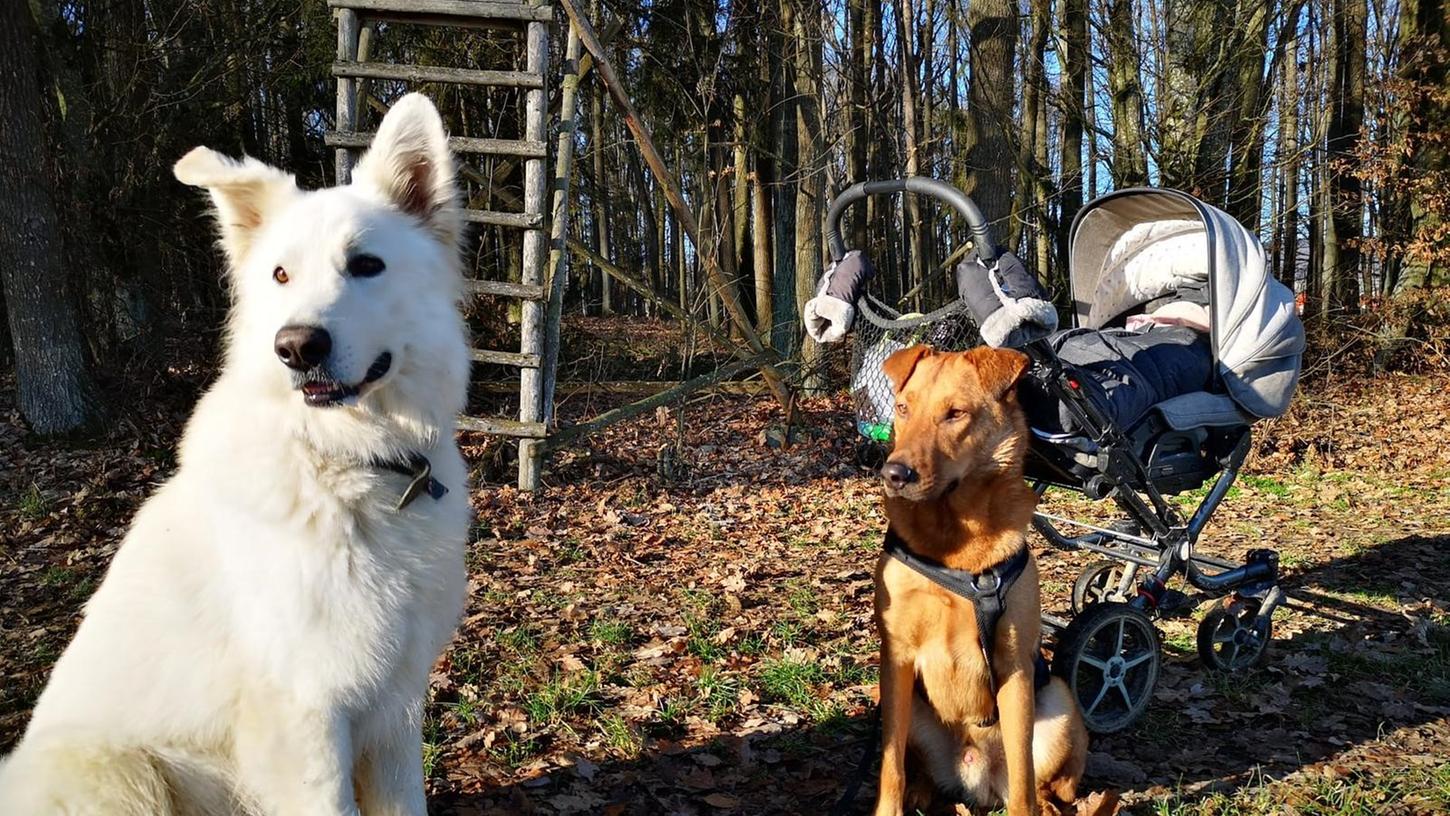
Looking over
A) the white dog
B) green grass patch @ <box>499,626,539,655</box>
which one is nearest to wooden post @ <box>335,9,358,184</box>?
green grass patch @ <box>499,626,539,655</box>

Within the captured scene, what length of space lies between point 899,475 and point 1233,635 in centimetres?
249

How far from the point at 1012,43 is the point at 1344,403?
6.30 meters

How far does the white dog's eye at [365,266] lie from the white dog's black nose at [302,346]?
0.76 ft

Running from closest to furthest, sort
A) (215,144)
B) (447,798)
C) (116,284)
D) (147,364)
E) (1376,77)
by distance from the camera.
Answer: (447,798)
(147,364)
(116,284)
(215,144)
(1376,77)

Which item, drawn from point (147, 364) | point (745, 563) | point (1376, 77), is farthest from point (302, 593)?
point (1376, 77)

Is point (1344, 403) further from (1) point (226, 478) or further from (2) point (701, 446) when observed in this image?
(1) point (226, 478)

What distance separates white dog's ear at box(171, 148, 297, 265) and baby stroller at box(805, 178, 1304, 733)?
1.91 meters

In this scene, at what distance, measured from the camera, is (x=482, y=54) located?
29.9 feet

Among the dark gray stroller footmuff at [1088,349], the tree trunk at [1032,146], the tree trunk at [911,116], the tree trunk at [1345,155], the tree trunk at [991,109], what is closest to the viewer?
the dark gray stroller footmuff at [1088,349]

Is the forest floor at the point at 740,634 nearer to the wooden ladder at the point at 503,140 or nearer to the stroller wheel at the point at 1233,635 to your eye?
the stroller wheel at the point at 1233,635

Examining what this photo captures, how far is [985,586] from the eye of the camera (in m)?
2.82

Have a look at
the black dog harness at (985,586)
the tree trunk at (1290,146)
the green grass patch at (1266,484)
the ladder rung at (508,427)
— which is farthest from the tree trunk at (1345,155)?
the black dog harness at (985,586)

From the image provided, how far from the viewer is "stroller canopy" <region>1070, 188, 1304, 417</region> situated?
376cm

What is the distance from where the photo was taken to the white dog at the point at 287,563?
2.04 m
